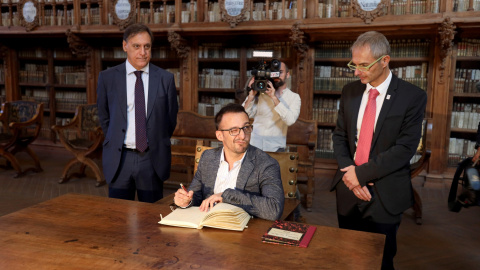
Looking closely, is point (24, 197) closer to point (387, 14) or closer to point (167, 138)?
point (167, 138)

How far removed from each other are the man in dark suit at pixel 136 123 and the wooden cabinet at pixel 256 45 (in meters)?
2.67

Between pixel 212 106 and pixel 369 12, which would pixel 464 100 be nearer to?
pixel 369 12

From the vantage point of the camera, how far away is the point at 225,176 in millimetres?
1960

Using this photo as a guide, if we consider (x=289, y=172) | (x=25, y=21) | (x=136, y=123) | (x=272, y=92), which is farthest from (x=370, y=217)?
(x=25, y=21)

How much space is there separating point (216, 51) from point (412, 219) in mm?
3648

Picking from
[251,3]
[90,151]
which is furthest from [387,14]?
[90,151]

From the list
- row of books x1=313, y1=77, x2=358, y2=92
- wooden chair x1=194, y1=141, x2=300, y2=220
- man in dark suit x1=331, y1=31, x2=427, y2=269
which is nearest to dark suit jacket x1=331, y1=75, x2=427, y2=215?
man in dark suit x1=331, y1=31, x2=427, y2=269

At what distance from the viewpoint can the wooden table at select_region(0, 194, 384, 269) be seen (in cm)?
125

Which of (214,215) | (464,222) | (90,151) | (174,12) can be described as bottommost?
(464,222)

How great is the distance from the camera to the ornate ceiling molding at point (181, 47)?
5.67 meters

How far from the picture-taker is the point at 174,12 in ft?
19.8

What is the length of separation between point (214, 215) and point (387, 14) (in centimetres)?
421

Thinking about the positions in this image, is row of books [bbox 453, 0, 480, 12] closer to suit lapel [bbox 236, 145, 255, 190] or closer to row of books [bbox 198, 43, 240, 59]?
row of books [bbox 198, 43, 240, 59]

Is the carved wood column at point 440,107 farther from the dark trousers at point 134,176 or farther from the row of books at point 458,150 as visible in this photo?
the dark trousers at point 134,176
